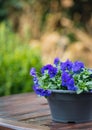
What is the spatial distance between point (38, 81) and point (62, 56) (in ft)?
16.7

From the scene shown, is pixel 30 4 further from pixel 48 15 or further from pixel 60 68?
pixel 60 68

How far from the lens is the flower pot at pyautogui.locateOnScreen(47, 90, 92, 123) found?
8.06ft

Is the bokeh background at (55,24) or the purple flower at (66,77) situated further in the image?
the bokeh background at (55,24)

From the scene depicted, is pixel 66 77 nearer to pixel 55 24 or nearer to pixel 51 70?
pixel 51 70

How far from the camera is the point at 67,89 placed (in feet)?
8.07

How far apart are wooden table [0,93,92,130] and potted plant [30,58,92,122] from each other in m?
0.06

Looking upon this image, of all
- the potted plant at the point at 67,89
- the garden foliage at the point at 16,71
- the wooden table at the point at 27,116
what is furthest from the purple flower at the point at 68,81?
the garden foliage at the point at 16,71

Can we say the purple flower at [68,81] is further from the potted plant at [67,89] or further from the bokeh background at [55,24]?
the bokeh background at [55,24]

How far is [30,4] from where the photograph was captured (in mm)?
9266

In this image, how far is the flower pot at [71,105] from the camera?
246 cm

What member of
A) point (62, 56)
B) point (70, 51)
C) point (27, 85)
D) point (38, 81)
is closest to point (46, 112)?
point (38, 81)

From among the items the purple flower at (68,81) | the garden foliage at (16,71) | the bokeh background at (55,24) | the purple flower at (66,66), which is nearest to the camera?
the purple flower at (68,81)

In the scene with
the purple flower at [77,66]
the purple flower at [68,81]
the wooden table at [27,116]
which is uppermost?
the purple flower at [77,66]

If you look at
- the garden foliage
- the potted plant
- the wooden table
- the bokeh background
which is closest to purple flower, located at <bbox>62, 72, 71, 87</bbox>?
the potted plant
